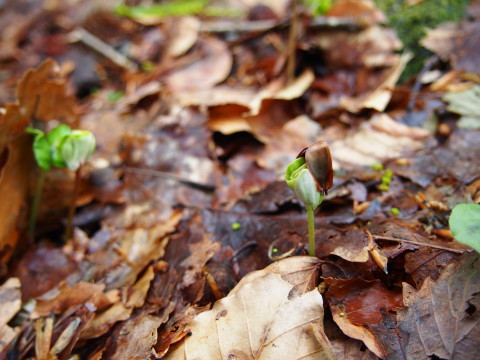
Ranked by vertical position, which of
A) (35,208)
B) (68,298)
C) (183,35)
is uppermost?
(183,35)

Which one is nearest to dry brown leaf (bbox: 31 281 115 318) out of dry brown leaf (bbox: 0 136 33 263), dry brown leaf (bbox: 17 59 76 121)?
dry brown leaf (bbox: 0 136 33 263)

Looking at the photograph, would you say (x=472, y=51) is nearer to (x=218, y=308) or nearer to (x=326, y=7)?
(x=326, y=7)

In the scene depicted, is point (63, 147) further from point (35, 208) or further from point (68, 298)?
point (68, 298)

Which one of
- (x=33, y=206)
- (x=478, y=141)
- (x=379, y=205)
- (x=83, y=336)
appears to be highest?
(x=478, y=141)

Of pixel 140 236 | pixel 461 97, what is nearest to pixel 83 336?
pixel 140 236

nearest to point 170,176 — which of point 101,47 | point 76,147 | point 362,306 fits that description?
point 76,147
